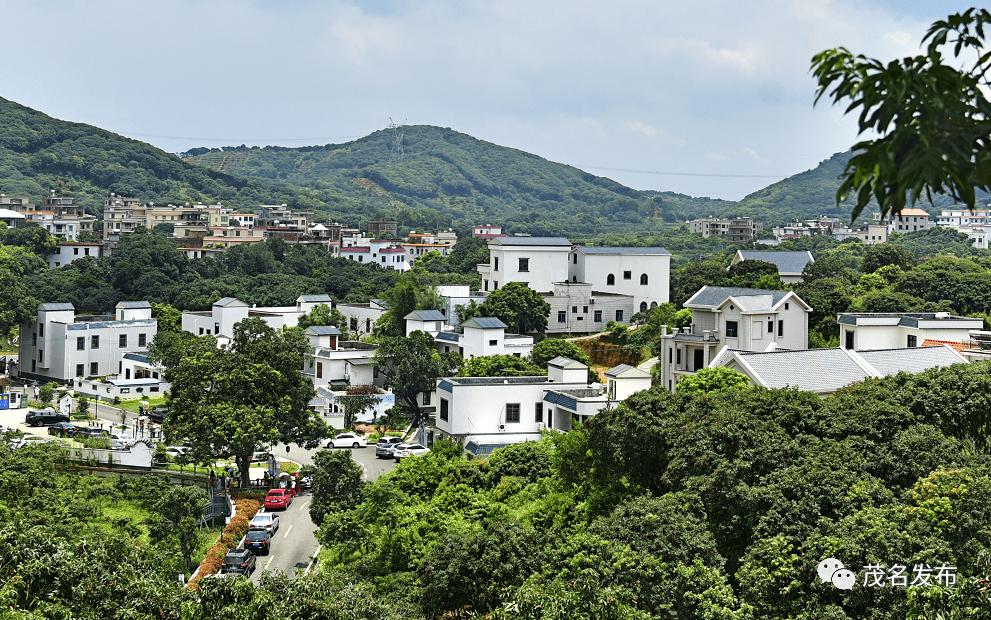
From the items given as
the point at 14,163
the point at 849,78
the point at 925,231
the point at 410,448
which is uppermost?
the point at 14,163

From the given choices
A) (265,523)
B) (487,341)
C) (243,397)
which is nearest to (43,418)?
(243,397)

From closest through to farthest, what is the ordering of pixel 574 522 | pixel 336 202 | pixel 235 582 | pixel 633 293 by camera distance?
pixel 235 582 → pixel 574 522 → pixel 633 293 → pixel 336 202

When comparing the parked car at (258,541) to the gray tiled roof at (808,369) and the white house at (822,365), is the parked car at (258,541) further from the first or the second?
the gray tiled roof at (808,369)

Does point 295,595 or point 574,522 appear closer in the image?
point 295,595

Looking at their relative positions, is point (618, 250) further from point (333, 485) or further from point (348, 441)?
point (333, 485)

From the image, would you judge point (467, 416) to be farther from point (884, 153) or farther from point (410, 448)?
point (884, 153)

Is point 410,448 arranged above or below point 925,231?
below

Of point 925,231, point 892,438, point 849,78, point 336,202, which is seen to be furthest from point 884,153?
point 336,202
